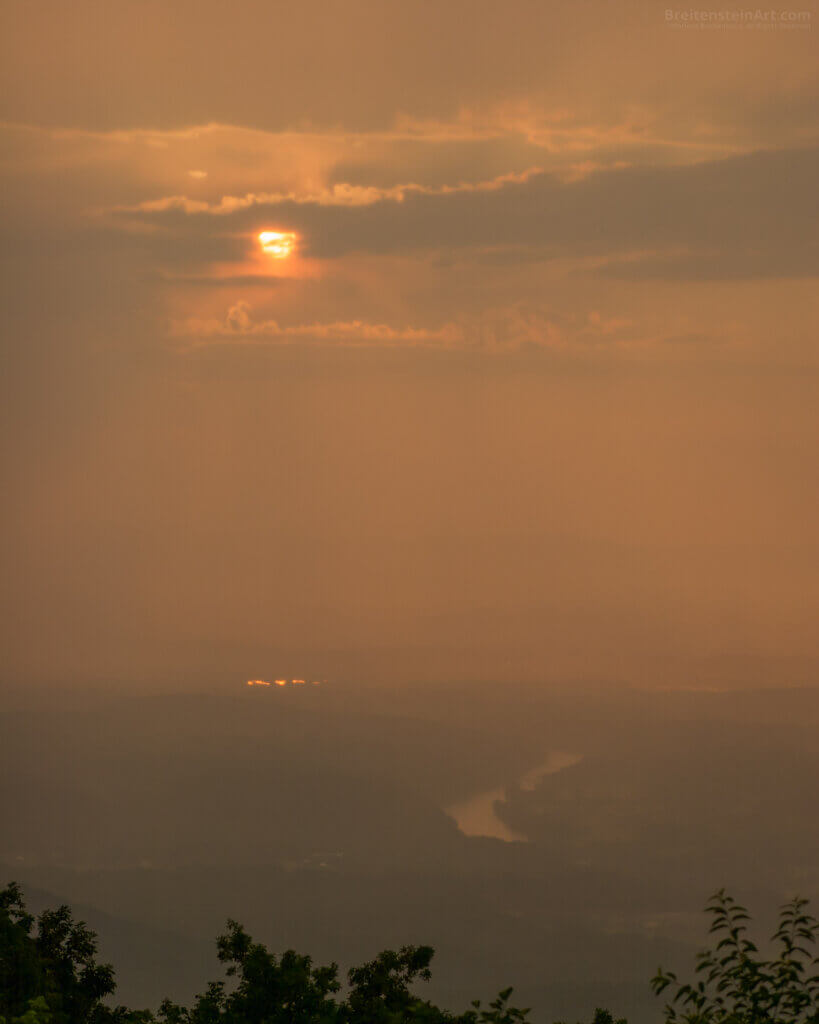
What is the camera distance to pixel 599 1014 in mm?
33062

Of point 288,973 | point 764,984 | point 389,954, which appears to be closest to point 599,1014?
point 389,954

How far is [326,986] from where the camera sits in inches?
1064

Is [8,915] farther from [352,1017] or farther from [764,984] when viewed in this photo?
[764,984]

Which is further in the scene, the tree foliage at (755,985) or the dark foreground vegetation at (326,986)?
the dark foreground vegetation at (326,986)

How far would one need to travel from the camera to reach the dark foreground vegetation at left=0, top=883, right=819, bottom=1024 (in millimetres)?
14133

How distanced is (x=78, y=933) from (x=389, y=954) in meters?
13.5

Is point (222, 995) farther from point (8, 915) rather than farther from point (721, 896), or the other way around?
point (721, 896)

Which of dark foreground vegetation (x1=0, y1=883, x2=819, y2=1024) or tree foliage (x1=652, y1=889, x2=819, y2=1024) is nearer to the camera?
tree foliage (x1=652, y1=889, x2=819, y2=1024)

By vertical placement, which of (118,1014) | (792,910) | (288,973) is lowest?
Result: (118,1014)

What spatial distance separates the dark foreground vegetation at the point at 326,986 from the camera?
14.1 meters

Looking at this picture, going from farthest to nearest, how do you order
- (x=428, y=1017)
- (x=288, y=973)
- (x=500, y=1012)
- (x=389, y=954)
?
(x=389, y=954)
(x=288, y=973)
(x=428, y=1017)
(x=500, y=1012)

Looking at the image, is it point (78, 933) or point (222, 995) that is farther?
point (78, 933)

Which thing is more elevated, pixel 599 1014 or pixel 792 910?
pixel 792 910

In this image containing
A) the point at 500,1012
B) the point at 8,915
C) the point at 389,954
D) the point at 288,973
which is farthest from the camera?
the point at 8,915
